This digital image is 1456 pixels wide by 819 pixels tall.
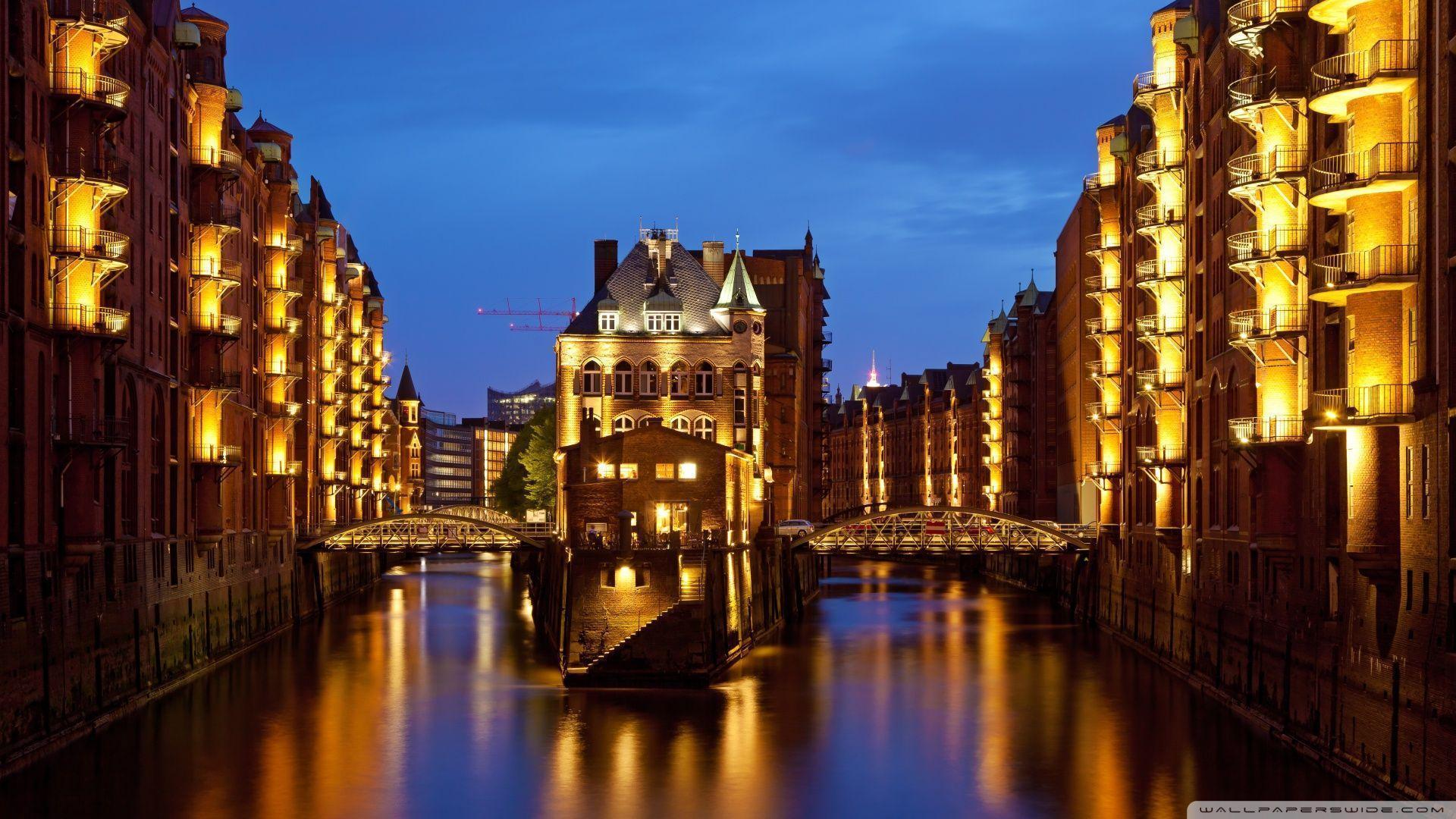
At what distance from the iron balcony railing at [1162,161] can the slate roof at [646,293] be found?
3111 cm

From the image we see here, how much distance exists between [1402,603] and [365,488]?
9541cm

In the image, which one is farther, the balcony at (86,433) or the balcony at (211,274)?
the balcony at (211,274)

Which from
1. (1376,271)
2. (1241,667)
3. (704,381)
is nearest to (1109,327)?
(704,381)

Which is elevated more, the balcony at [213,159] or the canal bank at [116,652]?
the balcony at [213,159]

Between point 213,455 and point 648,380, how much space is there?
32367 millimetres

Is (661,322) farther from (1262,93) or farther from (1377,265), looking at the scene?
(1377,265)

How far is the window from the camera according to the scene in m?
95.1

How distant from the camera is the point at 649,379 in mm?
95250

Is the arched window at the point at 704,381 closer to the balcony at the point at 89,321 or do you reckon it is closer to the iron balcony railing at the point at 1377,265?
the balcony at the point at 89,321

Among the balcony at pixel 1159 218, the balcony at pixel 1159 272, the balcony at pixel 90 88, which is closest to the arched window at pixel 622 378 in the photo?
the balcony at pixel 1159 272

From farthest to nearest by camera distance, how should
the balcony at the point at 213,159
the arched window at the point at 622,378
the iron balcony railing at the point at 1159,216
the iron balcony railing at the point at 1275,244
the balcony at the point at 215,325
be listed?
the arched window at the point at 622,378 < the iron balcony railing at the point at 1159,216 < the balcony at the point at 215,325 < the balcony at the point at 213,159 < the iron balcony railing at the point at 1275,244

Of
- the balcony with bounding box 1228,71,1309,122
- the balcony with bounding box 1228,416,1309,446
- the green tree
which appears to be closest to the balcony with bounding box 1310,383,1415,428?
the balcony with bounding box 1228,416,1309,446

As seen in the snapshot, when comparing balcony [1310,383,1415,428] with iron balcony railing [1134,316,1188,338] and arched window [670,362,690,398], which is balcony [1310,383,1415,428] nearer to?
iron balcony railing [1134,316,1188,338]

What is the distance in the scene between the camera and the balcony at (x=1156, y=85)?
222 feet
